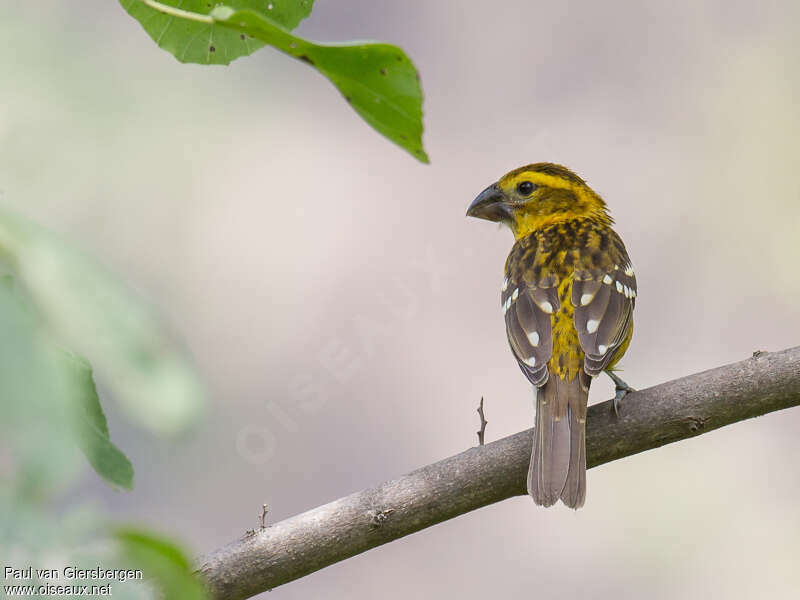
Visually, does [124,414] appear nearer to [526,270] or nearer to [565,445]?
[565,445]

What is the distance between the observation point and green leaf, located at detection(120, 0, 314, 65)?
A: 5.62 ft

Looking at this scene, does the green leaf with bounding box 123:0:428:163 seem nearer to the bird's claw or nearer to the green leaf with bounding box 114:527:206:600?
the green leaf with bounding box 114:527:206:600

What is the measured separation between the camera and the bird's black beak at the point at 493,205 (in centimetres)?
557

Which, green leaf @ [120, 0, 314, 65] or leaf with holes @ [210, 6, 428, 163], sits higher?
green leaf @ [120, 0, 314, 65]

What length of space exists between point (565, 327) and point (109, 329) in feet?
12.0

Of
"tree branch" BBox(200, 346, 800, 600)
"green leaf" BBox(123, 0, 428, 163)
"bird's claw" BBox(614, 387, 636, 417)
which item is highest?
"bird's claw" BBox(614, 387, 636, 417)

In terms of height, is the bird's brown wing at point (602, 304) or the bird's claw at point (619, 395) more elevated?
the bird's brown wing at point (602, 304)

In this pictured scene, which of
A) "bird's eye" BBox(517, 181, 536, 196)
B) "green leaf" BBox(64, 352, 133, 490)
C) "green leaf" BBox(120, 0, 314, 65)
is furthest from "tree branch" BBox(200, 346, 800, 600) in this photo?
"bird's eye" BBox(517, 181, 536, 196)

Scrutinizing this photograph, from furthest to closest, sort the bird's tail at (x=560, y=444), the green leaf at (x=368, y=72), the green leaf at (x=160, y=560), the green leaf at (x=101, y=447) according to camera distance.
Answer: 1. the bird's tail at (x=560, y=444)
2. the green leaf at (x=368, y=72)
3. the green leaf at (x=101, y=447)
4. the green leaf at (x=160, y=560)

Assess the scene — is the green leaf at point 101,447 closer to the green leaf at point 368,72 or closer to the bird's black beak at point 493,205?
the green leaf at point 368,72

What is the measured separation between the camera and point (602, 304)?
4.24 m

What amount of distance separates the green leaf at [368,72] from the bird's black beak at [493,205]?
14.4ft

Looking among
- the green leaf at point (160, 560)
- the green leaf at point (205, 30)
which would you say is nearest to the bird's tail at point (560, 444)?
the green leaf at point (205, 30)

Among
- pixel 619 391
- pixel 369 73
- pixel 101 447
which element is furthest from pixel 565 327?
pixel 101 447
